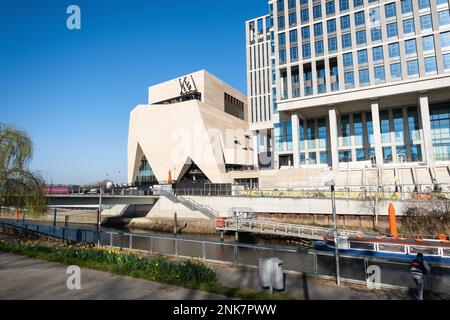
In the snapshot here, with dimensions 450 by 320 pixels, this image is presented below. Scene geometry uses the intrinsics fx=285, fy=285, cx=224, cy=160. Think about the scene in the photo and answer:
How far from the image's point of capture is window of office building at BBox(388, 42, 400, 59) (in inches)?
1710

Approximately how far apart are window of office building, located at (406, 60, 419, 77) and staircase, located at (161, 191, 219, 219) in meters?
35.3

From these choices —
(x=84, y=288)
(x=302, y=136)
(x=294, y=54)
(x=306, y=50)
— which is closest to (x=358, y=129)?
(x=302, y=136)

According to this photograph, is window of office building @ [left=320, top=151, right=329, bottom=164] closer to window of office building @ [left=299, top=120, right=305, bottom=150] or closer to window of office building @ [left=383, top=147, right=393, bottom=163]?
window of office building @ [left=299, top=120, right=305, bottom=150]

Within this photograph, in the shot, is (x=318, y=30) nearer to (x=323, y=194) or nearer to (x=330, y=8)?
(x=330, y=8)

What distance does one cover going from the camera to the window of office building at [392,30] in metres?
43.8

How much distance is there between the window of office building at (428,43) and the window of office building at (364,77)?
315 inches

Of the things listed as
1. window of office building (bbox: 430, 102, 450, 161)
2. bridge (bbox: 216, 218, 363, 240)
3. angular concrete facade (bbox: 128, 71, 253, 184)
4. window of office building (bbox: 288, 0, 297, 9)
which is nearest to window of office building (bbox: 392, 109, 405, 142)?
window of office building (bbox: 430, 102, 450, 161)

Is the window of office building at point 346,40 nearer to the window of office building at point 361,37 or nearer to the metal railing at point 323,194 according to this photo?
the window of office building at point 361,37

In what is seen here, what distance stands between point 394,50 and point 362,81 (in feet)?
20.2

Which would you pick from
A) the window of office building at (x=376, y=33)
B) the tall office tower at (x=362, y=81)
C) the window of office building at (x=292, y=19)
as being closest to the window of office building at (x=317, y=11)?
the tall office tower at (x=362, y=81)

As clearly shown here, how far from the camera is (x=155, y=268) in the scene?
10.0 m

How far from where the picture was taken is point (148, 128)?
69.1 metres
